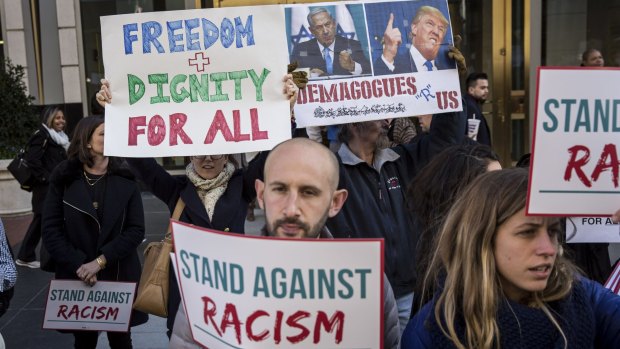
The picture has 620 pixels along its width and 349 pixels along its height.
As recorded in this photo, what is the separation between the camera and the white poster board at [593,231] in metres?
3.62

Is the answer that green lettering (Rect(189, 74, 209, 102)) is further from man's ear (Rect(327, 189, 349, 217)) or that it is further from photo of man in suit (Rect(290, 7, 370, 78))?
man's ear (Rect(327, 189, 349, 217))

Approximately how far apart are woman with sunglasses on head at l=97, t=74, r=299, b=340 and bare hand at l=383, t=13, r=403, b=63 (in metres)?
0.76

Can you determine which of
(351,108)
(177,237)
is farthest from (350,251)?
(351,108)

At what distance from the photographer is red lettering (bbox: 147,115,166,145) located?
10.4 feet

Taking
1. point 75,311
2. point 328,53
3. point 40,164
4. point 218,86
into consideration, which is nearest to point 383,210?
point 328,53

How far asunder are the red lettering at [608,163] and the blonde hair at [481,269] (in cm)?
22

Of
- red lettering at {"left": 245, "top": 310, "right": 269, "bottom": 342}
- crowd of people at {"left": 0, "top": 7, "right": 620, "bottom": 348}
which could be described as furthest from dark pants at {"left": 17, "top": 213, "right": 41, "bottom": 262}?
red lettering at {"left": 245, "top": 310, "right": 269, "bottom": 342}

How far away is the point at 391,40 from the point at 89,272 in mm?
2214

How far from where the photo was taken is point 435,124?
12.5 feet

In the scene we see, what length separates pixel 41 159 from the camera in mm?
7188

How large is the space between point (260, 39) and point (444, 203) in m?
1.18

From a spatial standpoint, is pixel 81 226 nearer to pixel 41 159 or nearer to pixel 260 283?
pixel 260 283

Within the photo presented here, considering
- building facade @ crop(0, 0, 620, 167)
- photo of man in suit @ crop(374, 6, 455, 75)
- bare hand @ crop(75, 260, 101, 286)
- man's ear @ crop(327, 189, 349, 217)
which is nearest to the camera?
man's ear @ crop(327, 189, 349, 217)

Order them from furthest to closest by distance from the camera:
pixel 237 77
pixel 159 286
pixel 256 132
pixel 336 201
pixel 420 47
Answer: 1. pixel 420 47
2. pixel 159 286
3. pixel 237 77
4. pixel 256 132
5. pixel 336 201
